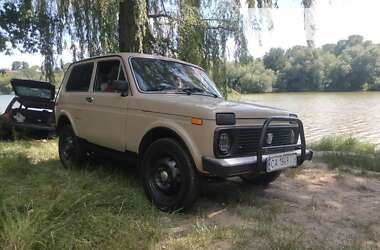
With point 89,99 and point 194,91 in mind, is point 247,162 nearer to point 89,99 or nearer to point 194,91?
point 194,91

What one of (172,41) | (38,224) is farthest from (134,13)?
(38,224)

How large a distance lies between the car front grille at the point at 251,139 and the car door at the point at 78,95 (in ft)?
9.08

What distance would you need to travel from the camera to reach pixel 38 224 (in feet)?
10.9

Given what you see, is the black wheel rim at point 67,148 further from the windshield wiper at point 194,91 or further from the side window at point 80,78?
the windshield wiper at point 194,91

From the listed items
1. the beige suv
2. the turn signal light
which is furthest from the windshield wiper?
the turn signal light

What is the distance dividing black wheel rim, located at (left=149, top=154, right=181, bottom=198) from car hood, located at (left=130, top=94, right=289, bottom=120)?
1.92ft

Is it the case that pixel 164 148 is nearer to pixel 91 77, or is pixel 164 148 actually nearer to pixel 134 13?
pixel 91 77

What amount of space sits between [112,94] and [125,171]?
1.43 metres

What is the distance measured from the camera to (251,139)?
4.48 meters

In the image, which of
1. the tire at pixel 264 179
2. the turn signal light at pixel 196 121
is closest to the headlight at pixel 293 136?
the tire at pixel 264 179

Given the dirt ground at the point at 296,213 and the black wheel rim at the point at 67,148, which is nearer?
the dirt ground at the point at 296,213

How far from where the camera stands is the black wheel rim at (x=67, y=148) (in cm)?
667

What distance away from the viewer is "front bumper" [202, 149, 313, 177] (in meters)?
4.04

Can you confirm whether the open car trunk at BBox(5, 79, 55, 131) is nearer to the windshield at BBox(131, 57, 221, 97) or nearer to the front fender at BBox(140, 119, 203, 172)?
the windshield at BBox(131, 57, 221, 97)
